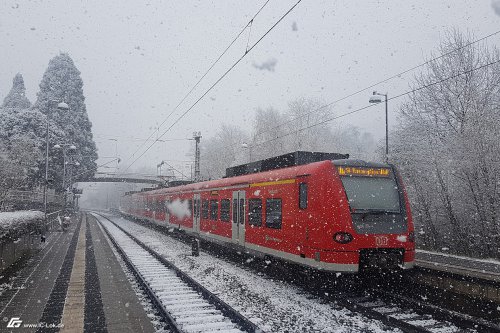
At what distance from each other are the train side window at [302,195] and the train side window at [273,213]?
106 centimetres

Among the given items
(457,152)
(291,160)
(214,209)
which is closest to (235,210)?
(214,209)

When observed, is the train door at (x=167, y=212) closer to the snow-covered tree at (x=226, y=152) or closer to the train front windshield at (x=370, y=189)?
the train front windshield at (x=370, y=189)

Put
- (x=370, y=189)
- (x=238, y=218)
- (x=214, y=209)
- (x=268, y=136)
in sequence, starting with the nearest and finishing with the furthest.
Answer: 1. (x=370, y=189)
2. (x=238, y=218)
3. (x=214, y=209)
4. (x=268, y=136)

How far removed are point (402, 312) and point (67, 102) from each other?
52.0 metres

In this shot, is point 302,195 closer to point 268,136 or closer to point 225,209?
point 225,209

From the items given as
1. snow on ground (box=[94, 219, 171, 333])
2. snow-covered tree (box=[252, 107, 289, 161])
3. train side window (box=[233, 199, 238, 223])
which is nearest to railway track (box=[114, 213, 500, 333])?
snow on ground (box=[94, 219, 171, 333])

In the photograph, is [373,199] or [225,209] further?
[225,209]

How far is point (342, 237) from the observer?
8.76m

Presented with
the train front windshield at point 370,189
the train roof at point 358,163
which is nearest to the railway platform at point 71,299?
the train front windshield at point 370,189

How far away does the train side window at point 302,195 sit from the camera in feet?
31.7

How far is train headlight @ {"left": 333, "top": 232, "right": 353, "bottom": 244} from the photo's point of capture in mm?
8727

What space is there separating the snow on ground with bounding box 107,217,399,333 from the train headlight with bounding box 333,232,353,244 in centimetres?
129

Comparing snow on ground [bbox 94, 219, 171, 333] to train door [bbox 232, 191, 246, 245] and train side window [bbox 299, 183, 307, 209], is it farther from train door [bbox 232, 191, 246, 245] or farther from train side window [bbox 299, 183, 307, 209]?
train side window [bbox 299, 183, 307, 209]

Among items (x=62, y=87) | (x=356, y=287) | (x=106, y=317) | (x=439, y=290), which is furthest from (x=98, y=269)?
(x=62, y=87)
